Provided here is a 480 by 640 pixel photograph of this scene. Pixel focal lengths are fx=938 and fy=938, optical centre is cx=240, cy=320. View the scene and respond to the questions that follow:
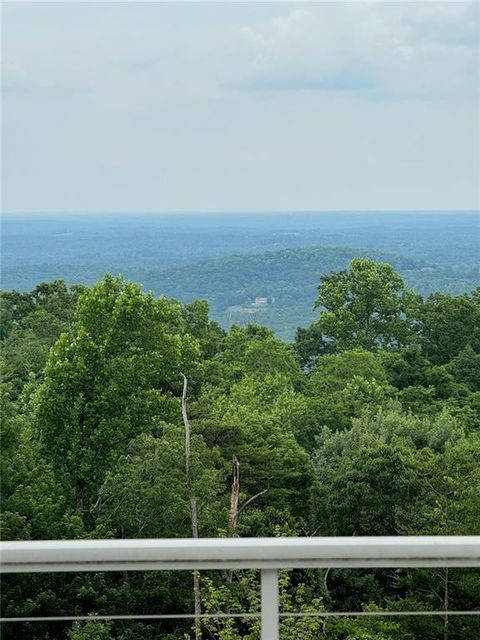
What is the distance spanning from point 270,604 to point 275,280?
39.0 m

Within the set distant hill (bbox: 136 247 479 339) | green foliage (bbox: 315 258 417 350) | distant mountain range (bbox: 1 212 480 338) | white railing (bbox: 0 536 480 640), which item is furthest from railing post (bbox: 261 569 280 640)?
distant hill (bbox: 136 247 479 339)

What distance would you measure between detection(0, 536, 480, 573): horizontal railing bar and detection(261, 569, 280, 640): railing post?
27 millimetres

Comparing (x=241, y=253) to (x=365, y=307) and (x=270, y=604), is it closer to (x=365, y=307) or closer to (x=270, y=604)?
(x=365, y=307)

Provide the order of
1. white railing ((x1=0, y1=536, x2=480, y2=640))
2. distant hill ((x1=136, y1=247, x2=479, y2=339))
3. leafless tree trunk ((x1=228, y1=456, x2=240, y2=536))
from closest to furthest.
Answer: white railing ((x1=0, y1=536, x2=480, y2=640))
leafless tree trunk ((x1=228, y1=456, x2=240, y2=536))
distant hill ((x1=136, y1=247, x2=479, y2=339))

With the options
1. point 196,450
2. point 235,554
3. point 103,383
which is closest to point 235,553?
point 235,554

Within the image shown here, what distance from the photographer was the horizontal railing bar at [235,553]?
3.02 ft

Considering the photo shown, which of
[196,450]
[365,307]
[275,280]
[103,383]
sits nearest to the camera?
[196,450]

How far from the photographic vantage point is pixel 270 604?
3.17 ft

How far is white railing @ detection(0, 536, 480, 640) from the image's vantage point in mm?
920

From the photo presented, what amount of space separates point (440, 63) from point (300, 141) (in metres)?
11.1

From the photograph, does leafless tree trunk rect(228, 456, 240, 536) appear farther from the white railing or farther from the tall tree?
the white railing

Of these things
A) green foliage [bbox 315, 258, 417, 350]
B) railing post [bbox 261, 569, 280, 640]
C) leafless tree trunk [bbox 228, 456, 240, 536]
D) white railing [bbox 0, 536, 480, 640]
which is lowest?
leafless tree trunk [bbox 228, 456, 240, 536]

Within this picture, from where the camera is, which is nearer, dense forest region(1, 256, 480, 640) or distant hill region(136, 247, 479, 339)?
dense forest region(1, 256, 480, 640)

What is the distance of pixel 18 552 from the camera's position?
93cm
